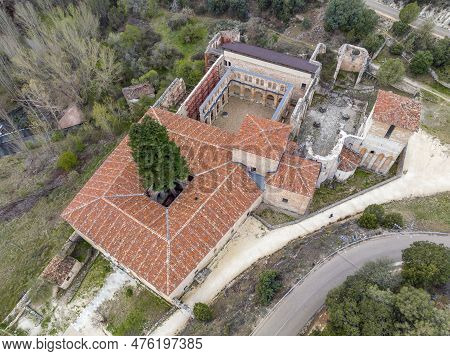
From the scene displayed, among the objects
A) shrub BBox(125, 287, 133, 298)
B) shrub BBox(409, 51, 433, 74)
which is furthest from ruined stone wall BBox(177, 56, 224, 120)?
shrub BBox(409, 51, 433, 74)

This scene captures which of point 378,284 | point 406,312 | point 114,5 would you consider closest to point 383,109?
point 378,284

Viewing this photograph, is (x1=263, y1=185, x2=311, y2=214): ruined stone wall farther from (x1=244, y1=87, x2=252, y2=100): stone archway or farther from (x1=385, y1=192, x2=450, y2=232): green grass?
(x1=244, y1=87, x2=252, y2=100): stone archway

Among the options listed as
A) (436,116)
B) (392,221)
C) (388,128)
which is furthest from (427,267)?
(436,116)

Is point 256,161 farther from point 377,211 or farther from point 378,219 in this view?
point 378,219

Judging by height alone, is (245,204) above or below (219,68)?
below

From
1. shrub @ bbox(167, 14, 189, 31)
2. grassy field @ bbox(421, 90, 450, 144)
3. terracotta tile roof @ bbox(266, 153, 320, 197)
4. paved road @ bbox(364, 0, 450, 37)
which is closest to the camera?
terracotta tile roof @ bbox(266, 153, 320, 197)

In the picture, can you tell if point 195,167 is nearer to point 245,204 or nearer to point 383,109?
point 245,204
